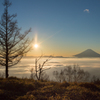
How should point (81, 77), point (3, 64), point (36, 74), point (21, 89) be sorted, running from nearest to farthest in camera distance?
point (21, 89)
point (3, 64)
point (36, 74)
point (81, 77)

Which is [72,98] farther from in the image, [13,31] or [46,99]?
[13,31]

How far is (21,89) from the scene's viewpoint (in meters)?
6.80

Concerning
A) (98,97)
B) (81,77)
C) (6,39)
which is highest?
(6,39)

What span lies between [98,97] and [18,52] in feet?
28.3

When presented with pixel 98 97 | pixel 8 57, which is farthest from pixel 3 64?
pixel 98 97

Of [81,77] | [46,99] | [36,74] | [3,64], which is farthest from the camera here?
[81,77]

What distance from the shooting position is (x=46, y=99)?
16.5ft

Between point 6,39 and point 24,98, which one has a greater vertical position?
point 6,39

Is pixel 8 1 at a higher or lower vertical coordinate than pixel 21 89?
higher

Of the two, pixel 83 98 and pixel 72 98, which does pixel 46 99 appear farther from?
pixel 83 98

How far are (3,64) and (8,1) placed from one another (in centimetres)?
694

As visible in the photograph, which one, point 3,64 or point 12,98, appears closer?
point 12,98

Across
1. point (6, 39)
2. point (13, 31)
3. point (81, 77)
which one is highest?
point (13, 31)

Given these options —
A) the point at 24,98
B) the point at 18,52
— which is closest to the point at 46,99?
the point at 24,98
